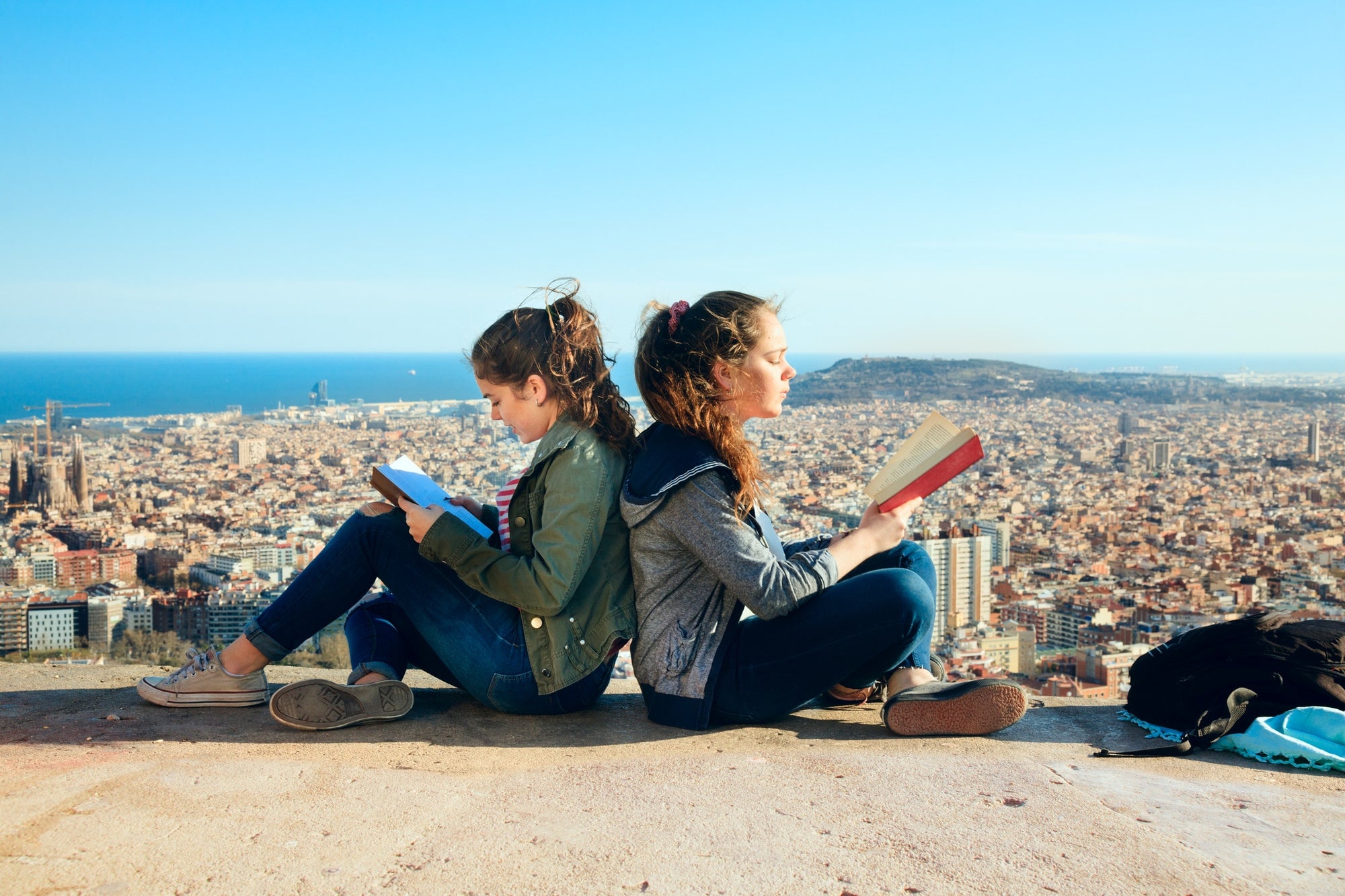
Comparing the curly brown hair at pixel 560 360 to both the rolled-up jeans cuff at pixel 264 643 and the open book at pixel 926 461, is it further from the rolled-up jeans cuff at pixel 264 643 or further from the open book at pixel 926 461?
the rolled-up jeans cuff at pixel 264 643

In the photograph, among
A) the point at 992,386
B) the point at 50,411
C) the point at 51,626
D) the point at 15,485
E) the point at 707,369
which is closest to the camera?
the point at 707,369

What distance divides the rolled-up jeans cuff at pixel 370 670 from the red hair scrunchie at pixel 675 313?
3.24 feet

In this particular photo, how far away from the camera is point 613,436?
83.8 inches

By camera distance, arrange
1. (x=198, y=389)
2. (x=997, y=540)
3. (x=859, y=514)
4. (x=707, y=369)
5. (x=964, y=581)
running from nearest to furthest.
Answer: (x=707, y=369), (x=964, y=581), (x=859, y=514), (x=997, y=540), (x=198, y=389)

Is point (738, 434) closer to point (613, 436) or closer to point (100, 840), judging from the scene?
point (613, 436)

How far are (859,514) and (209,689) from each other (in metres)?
13.8

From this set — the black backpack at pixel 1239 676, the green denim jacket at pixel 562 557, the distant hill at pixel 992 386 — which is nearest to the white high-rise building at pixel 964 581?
the black backpack at pixel 1239 676

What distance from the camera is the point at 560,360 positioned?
210cm

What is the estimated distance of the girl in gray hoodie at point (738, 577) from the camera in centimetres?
198

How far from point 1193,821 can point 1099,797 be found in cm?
16

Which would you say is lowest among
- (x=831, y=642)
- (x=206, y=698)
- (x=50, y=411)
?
(x=50, y=411)

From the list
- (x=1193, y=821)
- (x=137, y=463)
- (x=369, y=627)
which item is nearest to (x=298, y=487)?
(x=137, y=463)

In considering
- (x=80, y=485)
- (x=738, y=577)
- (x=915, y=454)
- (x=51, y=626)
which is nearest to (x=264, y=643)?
(x=738, y=577)

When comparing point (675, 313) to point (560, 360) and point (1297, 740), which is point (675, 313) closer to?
point (560, 360)
